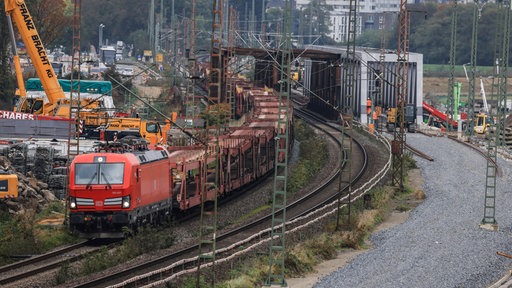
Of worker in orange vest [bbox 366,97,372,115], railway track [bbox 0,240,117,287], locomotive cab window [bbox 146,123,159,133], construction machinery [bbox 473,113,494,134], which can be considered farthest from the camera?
construction machinery [bbox 473,113,494,134]

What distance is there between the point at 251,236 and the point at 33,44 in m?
28.4

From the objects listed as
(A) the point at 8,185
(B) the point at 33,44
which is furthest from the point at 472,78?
(A) the point at 8,185

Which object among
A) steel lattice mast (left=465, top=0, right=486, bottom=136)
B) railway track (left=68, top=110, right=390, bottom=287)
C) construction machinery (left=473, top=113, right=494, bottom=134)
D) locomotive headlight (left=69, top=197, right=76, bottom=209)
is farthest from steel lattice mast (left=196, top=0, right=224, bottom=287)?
construction machinery (left=473, top=113, right=494, bottom=134)

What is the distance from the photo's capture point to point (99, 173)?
32.3 m

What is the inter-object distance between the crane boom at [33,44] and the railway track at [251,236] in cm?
1546

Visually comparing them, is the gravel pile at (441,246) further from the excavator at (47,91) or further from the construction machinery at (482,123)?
the construction machinery at (482,123)

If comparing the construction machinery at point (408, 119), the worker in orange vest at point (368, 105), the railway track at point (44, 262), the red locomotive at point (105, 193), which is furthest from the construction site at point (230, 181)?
the worker in orange vest at point (368, 105)

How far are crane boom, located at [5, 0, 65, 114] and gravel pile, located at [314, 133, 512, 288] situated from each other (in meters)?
19.9

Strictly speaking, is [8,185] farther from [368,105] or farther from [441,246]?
[368,105]

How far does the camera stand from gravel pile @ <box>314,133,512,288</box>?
2691 cm

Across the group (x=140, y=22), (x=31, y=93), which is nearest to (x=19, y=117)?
(x=31, y=93)

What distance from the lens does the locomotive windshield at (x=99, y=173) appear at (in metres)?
32.2

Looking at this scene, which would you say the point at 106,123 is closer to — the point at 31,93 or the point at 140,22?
the point at 31,93

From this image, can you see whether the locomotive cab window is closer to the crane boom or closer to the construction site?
the construction site
